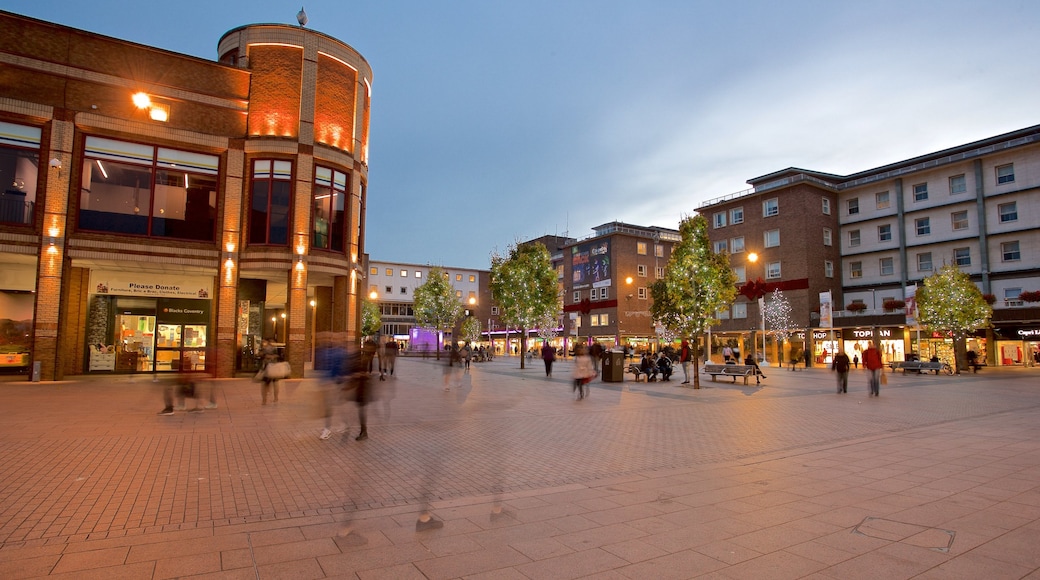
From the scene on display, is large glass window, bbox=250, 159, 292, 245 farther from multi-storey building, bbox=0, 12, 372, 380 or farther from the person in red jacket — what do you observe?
the person in red jacket

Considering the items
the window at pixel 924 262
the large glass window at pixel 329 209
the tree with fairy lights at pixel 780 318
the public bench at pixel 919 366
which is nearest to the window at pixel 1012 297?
the window at pixel 924 262

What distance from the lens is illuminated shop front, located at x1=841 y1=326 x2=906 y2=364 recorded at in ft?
147

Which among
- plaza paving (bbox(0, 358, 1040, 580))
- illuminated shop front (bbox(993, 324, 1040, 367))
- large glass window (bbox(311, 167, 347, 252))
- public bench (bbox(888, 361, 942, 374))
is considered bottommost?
plaza paving (bbox(0, 358, 1040, 580))

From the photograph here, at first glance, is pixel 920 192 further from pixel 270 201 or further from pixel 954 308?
pixel 270 201

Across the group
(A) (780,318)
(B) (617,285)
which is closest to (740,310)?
(A) (780,318)

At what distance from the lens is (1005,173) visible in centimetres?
4200

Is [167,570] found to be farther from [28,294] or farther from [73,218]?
[28,294]

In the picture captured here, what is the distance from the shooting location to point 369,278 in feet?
300

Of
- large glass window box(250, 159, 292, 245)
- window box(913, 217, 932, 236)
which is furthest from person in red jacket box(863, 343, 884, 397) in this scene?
window box(913, 217, 932, 236)

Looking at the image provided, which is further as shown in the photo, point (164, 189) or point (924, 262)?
point (924, 262)

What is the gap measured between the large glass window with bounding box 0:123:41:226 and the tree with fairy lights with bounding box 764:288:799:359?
4832cm

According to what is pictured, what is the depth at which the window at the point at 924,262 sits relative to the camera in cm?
4572

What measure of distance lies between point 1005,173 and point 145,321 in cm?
5547

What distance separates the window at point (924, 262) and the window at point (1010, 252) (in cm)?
460
